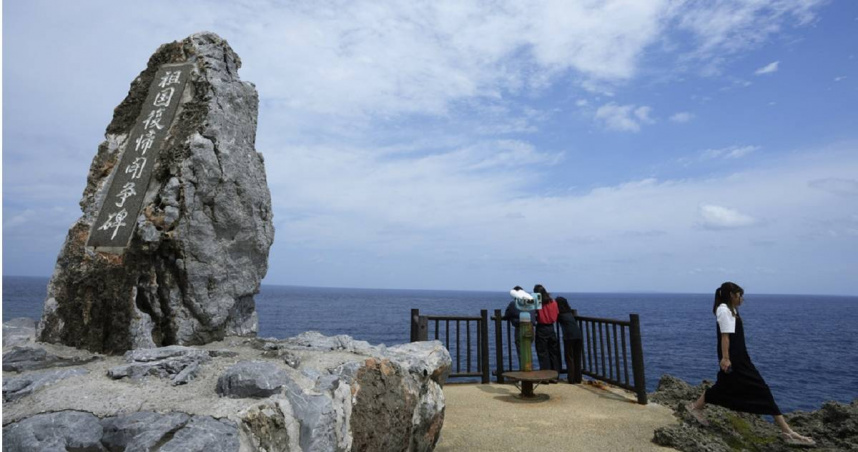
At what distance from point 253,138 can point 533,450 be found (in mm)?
4528

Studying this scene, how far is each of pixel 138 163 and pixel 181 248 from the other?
113 cm

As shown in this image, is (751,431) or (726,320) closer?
(726,320)

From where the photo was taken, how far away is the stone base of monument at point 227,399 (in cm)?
269

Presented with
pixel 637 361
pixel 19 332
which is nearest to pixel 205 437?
pixel 19 332

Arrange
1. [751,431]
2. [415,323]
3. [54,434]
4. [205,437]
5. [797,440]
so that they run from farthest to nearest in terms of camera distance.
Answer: [415,323] < [751,431] < [797,440] < [205,437] < [54,434]

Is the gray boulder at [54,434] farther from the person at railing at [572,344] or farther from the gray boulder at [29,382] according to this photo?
the person at railing at [572,344]

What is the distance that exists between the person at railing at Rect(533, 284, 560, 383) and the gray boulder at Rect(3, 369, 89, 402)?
7.17 metres

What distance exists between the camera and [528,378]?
7.63 metres

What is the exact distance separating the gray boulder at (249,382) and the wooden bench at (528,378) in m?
5.06

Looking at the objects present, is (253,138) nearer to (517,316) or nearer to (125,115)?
(125,115)

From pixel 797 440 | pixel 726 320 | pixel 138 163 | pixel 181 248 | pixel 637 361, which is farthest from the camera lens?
pixel 637 361

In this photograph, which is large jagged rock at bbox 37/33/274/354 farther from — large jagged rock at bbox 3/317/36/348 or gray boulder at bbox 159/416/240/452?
gray boulder at bbox 159/416/240/452

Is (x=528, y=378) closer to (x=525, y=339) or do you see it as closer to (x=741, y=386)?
(x=525, y=339)

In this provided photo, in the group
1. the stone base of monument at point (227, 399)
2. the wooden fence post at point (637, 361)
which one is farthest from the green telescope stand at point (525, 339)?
the stone base of monument at point (227, 399)
